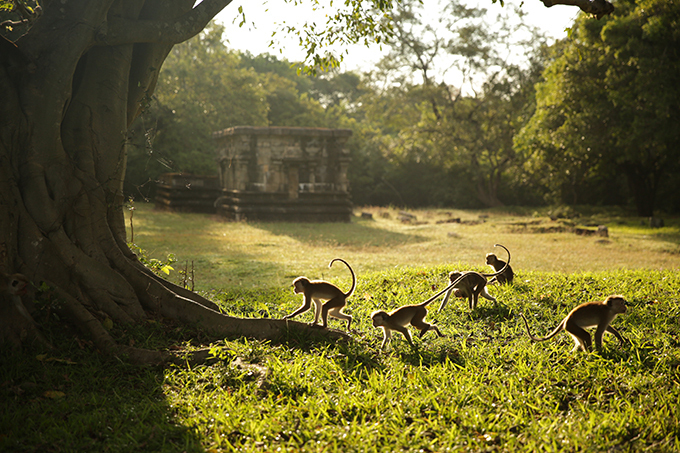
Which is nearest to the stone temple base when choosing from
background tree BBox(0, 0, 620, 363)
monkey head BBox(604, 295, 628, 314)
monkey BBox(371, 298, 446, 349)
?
background tree BBox(0, 0, 620, 363)

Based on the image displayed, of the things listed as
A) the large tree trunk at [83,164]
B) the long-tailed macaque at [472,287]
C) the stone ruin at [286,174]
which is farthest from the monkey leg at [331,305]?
the stone ruin at [286,174]

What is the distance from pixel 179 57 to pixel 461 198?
20.3 meters

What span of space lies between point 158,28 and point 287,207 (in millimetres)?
15040

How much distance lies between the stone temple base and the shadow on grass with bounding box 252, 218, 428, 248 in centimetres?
90

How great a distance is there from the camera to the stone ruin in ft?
65.0

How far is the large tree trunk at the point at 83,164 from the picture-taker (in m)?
4.38

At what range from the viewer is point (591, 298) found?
250 inches

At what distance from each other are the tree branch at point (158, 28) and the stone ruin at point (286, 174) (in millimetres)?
14269

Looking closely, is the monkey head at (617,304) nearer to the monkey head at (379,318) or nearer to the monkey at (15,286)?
the monkey head at (379,318)

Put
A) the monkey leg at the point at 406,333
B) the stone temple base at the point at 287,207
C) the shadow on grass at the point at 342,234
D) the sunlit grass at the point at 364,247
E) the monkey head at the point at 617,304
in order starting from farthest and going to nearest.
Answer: the stone temple base at the point at 287,207 → the shadow on grass at the point at 342,234 → the sunlit grass at the point at 364,247 → the monkey leg at the point at 406,333 → the monkey head at the point at 617,304

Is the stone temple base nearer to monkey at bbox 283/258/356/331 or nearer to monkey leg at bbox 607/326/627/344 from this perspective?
monkey at bbox 283/258/356/331

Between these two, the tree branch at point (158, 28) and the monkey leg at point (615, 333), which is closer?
the monkey leg at point (615, 333)

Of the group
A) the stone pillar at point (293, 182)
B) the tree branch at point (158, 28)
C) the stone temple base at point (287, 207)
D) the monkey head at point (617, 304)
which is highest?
the tree branch at point (158, 28)

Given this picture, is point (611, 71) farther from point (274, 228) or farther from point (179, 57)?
point (179, 57)
